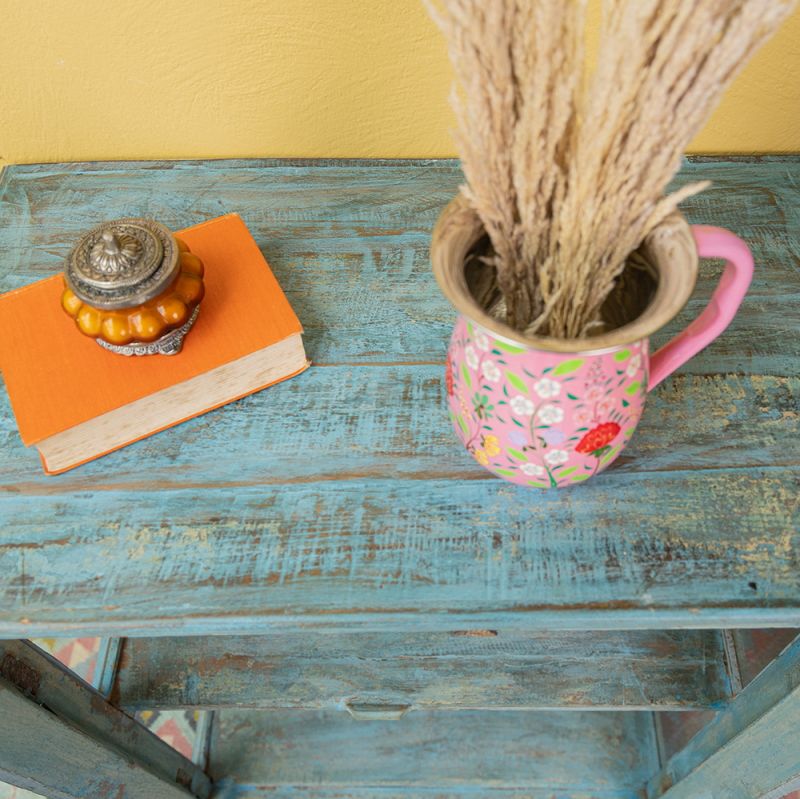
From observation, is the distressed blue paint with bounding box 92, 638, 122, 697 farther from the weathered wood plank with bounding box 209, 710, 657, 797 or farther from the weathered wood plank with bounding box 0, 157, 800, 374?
the weathered wood plank with bounding box 0, 157, 800, 374

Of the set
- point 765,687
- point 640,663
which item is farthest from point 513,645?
point 765,687

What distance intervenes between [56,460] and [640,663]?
0.73m

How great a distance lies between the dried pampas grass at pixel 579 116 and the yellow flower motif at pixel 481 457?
13 cm

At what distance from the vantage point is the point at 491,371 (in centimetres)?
51

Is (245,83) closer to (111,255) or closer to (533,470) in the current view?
(111,255)

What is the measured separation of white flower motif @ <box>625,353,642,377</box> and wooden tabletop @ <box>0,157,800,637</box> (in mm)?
145

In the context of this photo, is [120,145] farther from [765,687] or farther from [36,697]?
[765,687]

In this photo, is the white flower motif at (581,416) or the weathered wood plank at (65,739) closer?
the white flower motif at (581,416)

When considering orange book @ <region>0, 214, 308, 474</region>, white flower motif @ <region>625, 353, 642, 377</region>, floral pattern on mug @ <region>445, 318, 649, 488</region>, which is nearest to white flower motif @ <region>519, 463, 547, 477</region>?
floral pattern on mug @ <region>445, 318, 649, 488</region>

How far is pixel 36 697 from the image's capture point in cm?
77

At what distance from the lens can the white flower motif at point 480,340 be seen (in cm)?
50

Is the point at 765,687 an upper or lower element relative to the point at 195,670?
upper

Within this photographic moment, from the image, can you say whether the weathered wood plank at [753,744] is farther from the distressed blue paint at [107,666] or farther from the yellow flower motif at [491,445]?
the distressed blue paint at [107,666]

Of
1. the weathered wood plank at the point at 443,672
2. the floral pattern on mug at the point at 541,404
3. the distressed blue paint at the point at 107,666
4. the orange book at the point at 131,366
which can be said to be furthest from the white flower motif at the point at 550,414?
the distressed blue paint at the point at 107,666
